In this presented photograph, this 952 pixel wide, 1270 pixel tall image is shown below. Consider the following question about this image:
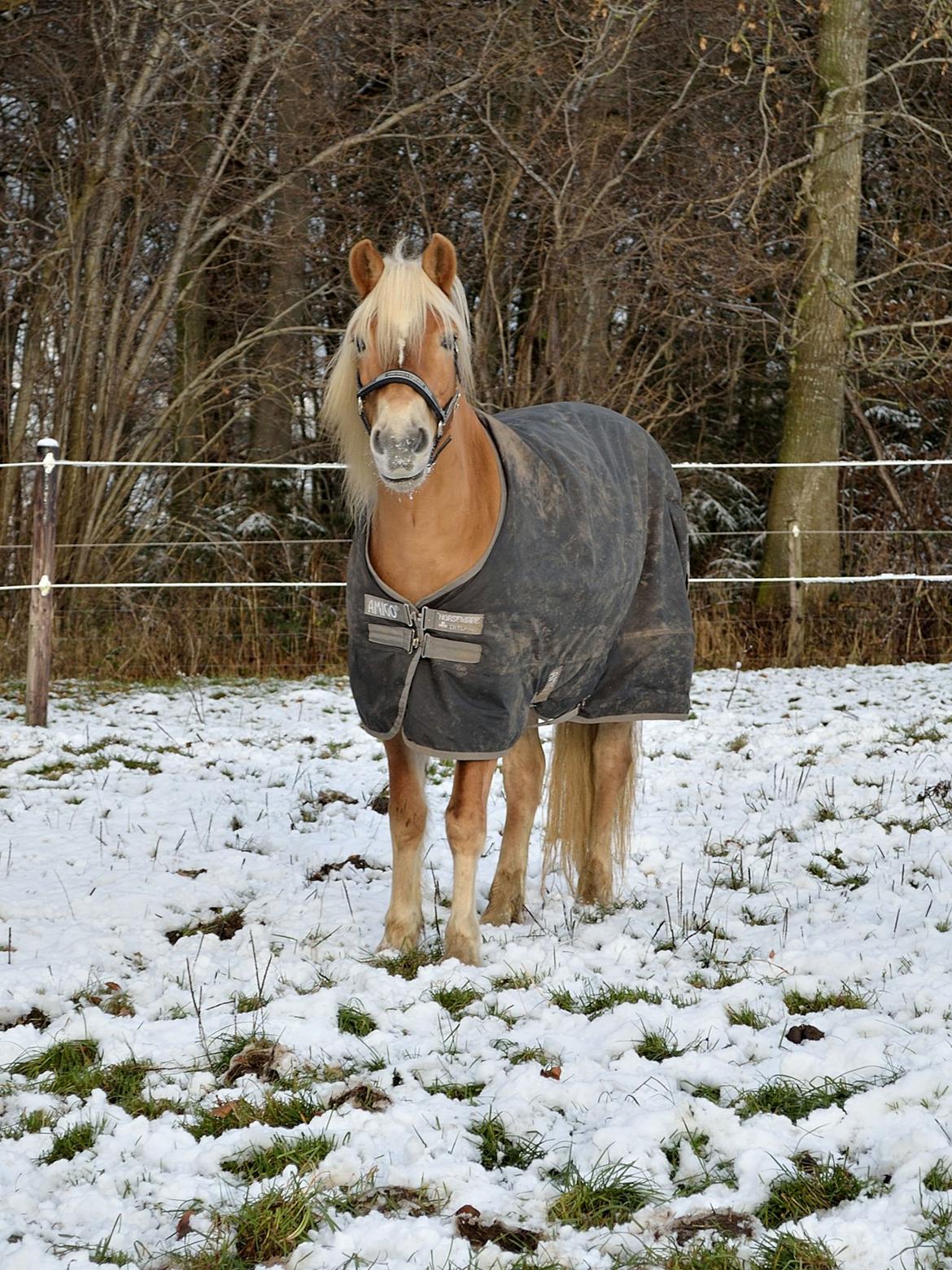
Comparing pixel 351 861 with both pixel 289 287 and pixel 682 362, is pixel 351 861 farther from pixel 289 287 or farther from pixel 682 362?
pixel 682 362

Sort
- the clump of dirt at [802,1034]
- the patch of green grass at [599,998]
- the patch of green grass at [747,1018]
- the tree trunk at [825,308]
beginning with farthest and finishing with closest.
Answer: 1. the tree trunk at [825,308]
2. the patch of green grass at [599,998]
3. the patch of green grass at [747,1018]
4. the clump of dirt at [802,1034]

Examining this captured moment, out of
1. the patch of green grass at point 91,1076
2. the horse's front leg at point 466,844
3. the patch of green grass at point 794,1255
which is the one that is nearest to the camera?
the patch of green grass at point 794,1255

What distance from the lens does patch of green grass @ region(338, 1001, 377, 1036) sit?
2.88m

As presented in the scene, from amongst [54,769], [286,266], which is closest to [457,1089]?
[54,769]

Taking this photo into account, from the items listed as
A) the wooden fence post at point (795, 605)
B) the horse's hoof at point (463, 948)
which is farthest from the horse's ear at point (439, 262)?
the wooden fence post at point (795, 605)

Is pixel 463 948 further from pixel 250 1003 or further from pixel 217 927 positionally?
pixel 217 927

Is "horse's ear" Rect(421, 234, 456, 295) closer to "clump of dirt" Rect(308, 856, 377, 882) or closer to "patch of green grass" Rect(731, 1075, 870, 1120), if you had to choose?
"clump of dirt" Rect(308, 856, 377, 882)

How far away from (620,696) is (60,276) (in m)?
7.18

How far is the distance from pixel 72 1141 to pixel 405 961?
1.19 metres

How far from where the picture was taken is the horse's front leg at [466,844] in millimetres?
3428

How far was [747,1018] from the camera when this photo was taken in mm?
2906

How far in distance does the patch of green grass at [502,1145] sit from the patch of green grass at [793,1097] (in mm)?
432

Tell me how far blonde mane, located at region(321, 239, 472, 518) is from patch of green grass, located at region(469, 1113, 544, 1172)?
171 centimetres

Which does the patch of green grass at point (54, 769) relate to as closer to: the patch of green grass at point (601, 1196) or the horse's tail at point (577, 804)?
the horse's tail at point (577, 804)
